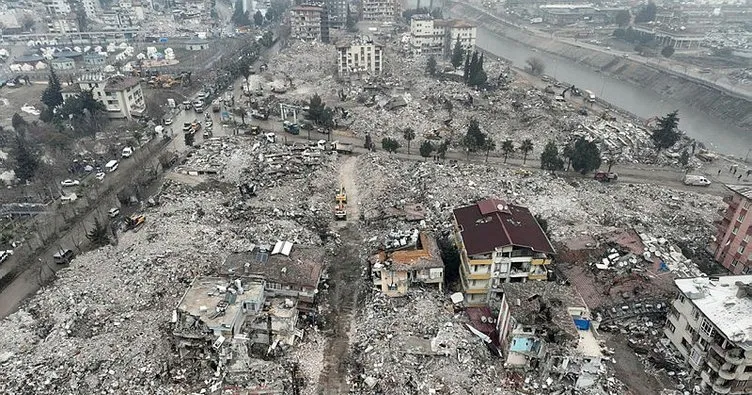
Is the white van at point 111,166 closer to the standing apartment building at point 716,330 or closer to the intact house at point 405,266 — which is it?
the intact house at point 405,266

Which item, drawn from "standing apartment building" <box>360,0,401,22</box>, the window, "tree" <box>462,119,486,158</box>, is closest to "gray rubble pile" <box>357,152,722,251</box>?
"tree" <box>462,119,486,158</box>

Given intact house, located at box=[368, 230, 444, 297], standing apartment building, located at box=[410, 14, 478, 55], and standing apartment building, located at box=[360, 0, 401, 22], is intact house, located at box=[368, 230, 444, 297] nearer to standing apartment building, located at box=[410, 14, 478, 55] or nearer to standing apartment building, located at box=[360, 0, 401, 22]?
standing apartment building, located at box=[410, 14, 478, 55]

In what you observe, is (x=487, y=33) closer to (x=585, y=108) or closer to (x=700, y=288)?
(x=585, y=108)

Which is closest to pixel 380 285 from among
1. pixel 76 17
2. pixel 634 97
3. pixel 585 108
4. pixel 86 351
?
pixel 86 351

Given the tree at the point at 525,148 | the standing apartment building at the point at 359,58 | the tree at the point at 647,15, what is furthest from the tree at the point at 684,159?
the tree at the point at 647,15

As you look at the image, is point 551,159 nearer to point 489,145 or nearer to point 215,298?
point 489,145

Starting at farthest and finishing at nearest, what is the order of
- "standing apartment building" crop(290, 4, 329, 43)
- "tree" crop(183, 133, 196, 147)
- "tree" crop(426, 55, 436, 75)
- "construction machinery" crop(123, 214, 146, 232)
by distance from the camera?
"standing apartment building" crop(290, 4, 329, 43) → "tree" crop(426, 55, 436, 75) → "tree" crop(183, 133, 196, 147) → "construction machinery" crop(123, 214, 146, 232)

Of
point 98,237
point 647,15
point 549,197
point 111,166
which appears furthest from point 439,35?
point 98,237
